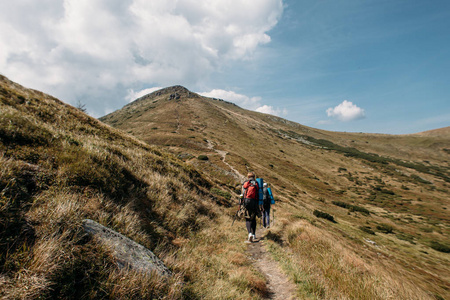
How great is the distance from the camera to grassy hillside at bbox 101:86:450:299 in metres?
4.72

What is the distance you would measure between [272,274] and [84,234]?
5189mm

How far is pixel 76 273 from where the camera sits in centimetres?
240

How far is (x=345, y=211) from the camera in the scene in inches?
1601

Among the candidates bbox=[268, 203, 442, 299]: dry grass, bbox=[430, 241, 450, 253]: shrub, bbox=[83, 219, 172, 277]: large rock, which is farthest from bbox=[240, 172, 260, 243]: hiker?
bbox=[430, 241, 450, 253]: shrub

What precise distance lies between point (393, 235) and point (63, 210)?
150ft

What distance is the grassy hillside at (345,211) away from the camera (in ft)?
15.5

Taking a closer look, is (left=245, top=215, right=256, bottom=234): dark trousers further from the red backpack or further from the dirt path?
the red backpack

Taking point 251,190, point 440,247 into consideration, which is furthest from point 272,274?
point 440,247

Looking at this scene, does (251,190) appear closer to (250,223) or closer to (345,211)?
(250,223)

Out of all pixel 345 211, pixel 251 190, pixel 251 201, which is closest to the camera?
pixel 251 201

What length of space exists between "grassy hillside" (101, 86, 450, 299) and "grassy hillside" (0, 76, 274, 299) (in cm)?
210

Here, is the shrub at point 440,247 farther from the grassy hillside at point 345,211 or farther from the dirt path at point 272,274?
the dirt path at point 272,274

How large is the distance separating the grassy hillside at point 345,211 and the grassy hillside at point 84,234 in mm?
2105

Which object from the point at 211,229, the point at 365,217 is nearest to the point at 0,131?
the point at 211,229
